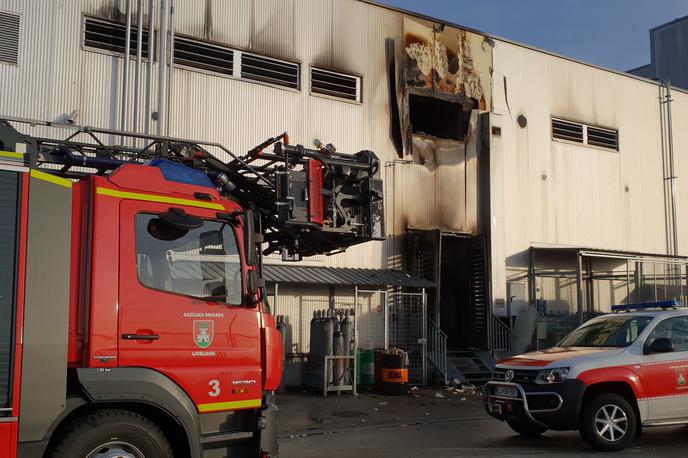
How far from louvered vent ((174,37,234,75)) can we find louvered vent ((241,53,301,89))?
43cm

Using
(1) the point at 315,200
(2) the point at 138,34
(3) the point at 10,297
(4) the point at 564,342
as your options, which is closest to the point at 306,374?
(4) the point at 564,342

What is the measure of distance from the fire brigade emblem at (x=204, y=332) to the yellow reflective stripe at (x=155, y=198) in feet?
3.50

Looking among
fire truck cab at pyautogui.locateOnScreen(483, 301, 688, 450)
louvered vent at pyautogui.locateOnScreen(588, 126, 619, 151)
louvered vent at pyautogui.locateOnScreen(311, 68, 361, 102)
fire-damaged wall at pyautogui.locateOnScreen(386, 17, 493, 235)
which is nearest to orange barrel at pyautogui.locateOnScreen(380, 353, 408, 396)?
fire-damaged wall at pyautogui.locateOnScreen(386, 17, 493, 235)

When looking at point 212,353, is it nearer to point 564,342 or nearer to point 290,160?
point 290,160

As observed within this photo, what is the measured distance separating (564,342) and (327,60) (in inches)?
428

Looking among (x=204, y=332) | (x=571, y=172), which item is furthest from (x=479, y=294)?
(x=204, y=332)

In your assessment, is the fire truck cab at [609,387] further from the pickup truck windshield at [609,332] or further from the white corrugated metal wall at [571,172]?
the white corrugated metal wall at [571,172]

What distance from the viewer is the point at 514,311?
69.5ft

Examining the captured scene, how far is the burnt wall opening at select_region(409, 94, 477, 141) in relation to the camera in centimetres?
2122

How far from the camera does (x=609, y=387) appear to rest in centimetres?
955

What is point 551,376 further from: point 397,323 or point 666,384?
point 397,323

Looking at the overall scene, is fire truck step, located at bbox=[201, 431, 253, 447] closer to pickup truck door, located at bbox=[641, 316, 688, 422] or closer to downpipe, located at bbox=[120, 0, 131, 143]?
pickup truck door, located at bbox=[641, 316, 688, 422]

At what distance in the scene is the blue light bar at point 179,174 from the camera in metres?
6.61

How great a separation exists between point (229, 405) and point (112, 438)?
1044mm
